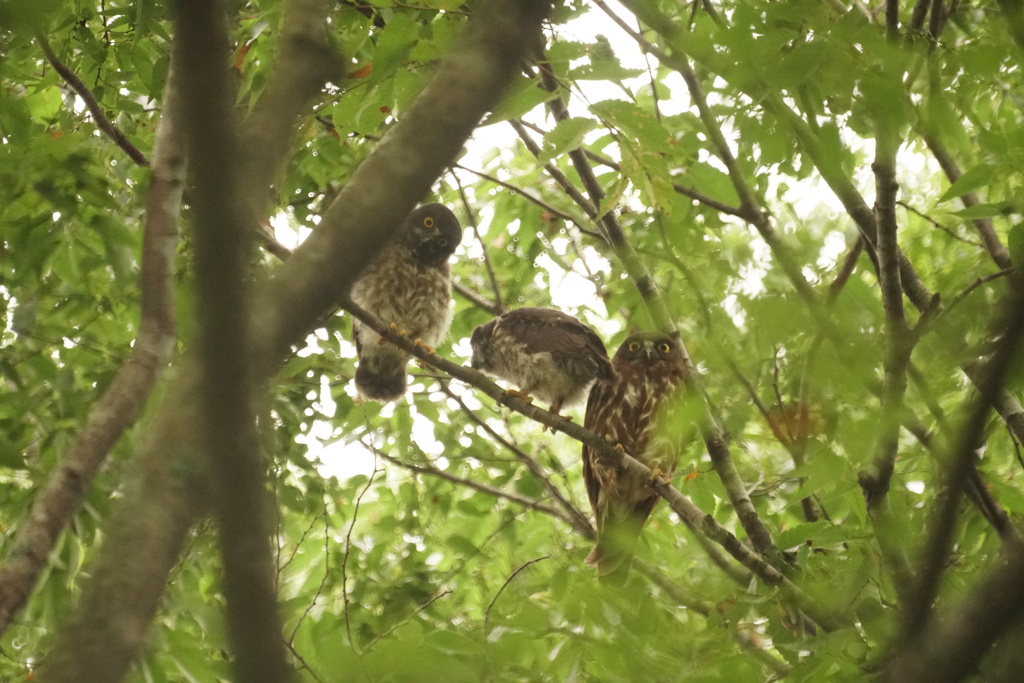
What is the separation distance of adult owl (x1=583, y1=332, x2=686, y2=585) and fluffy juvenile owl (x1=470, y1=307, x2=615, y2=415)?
0.64ft

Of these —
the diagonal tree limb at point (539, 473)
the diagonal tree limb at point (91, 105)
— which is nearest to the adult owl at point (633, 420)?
the diagonal tree limb at point (539, 473)

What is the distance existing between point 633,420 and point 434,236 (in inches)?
70.9

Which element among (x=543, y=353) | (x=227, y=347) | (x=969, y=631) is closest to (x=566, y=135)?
(x=227, y=347)

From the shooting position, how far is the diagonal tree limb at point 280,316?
0.99 m

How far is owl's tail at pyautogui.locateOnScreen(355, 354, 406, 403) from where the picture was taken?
5422 mm

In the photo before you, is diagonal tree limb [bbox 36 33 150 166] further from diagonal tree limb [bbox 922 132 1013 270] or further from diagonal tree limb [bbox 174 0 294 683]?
diagonal tree limb [bbox 922 132 1013 270]

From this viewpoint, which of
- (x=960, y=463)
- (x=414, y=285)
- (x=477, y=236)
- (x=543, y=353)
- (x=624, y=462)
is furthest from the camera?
(x=414, y=285)

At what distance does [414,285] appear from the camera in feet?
19.6

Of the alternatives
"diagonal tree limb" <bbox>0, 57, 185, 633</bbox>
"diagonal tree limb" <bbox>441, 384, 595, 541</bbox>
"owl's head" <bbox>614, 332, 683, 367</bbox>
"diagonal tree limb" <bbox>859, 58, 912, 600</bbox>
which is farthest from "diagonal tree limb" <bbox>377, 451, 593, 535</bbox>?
"diagonal tree limb" <bbox>0, 57, 185, 633</bbox>

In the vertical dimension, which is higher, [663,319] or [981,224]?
[981,224]

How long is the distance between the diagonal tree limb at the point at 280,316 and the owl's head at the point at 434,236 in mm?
4694

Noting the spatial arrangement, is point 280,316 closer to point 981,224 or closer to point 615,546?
point 615,546

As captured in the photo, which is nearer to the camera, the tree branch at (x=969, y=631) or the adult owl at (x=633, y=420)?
the tree branch at (x=969, y=631)

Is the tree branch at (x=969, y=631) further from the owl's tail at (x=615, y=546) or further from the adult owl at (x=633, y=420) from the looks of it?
the adult owl at (x=633, y=420)
